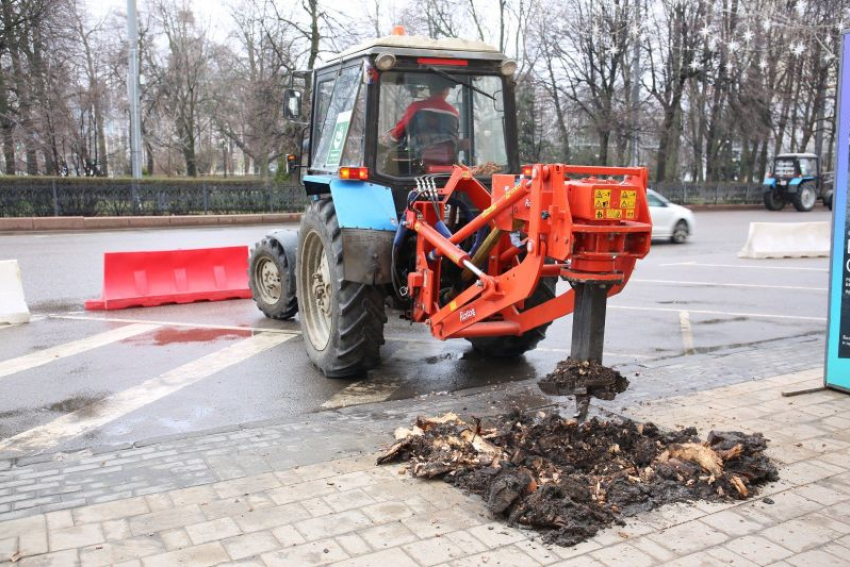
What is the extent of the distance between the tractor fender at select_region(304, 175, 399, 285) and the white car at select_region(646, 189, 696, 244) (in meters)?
14.9

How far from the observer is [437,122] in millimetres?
6766

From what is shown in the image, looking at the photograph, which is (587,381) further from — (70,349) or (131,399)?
(70,349)

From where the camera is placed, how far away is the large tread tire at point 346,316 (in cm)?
637

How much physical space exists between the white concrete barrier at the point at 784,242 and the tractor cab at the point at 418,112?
1187cm

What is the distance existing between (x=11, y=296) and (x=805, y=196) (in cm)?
3468

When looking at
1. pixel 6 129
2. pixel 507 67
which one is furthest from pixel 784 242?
pixel 6 129

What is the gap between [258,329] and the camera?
882 cm

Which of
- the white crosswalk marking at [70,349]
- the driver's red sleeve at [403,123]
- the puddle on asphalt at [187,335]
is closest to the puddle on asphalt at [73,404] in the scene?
the white crosswalk marking at [70,349]

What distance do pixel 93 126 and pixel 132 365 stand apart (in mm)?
33417

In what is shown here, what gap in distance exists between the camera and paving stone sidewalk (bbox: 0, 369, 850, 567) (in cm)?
352

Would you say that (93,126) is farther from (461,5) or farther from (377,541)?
(377,541)

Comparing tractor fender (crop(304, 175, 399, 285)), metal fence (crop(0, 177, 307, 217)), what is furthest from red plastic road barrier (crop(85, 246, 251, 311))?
metal fence (crop(0, 177, 307, 217))

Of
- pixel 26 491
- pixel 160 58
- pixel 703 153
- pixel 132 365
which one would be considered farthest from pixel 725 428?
pixel 160 58

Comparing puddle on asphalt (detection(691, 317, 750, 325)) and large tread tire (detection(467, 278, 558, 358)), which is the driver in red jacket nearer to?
large tread tire (detection(467, 278, 558, 358))
